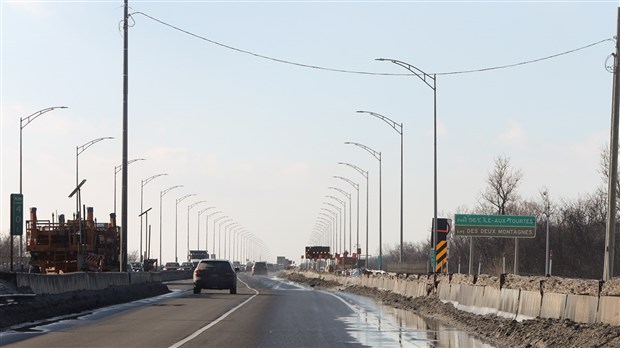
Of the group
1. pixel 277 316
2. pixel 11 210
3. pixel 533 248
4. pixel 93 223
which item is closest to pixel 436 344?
pixel 277 316

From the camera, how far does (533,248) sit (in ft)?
314

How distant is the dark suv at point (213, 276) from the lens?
5262 cm

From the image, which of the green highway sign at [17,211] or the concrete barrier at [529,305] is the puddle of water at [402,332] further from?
the green highway sign at [17,211]

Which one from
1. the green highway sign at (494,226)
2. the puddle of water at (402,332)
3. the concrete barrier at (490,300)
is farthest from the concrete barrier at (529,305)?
the green highway sign at (494,226)

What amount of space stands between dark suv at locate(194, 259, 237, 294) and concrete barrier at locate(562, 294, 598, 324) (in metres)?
33.0

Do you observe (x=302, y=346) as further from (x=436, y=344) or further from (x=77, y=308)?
(x=77, y=308)

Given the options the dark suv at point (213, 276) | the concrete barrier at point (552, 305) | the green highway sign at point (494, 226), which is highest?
the green highway sign at point (494, 226)

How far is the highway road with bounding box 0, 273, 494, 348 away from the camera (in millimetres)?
21078

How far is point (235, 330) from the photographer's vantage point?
80.4 ft

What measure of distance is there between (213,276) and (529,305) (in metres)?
30.5

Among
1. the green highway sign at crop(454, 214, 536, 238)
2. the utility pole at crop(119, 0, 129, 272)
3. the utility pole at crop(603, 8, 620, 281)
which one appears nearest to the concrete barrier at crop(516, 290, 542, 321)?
the utility pole at crop(603, 8, 620, 281)

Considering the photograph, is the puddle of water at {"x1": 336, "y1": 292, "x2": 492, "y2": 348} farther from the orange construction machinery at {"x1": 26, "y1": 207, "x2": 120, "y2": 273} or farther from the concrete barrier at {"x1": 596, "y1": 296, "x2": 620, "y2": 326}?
the orange construction machinery at {"x1": 26, "y1": 207, "x2": 120, "y2": 273}

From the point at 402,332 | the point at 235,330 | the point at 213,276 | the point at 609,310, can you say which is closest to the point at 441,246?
the point at 213,276

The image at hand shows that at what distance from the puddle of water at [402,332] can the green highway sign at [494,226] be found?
37.6m
